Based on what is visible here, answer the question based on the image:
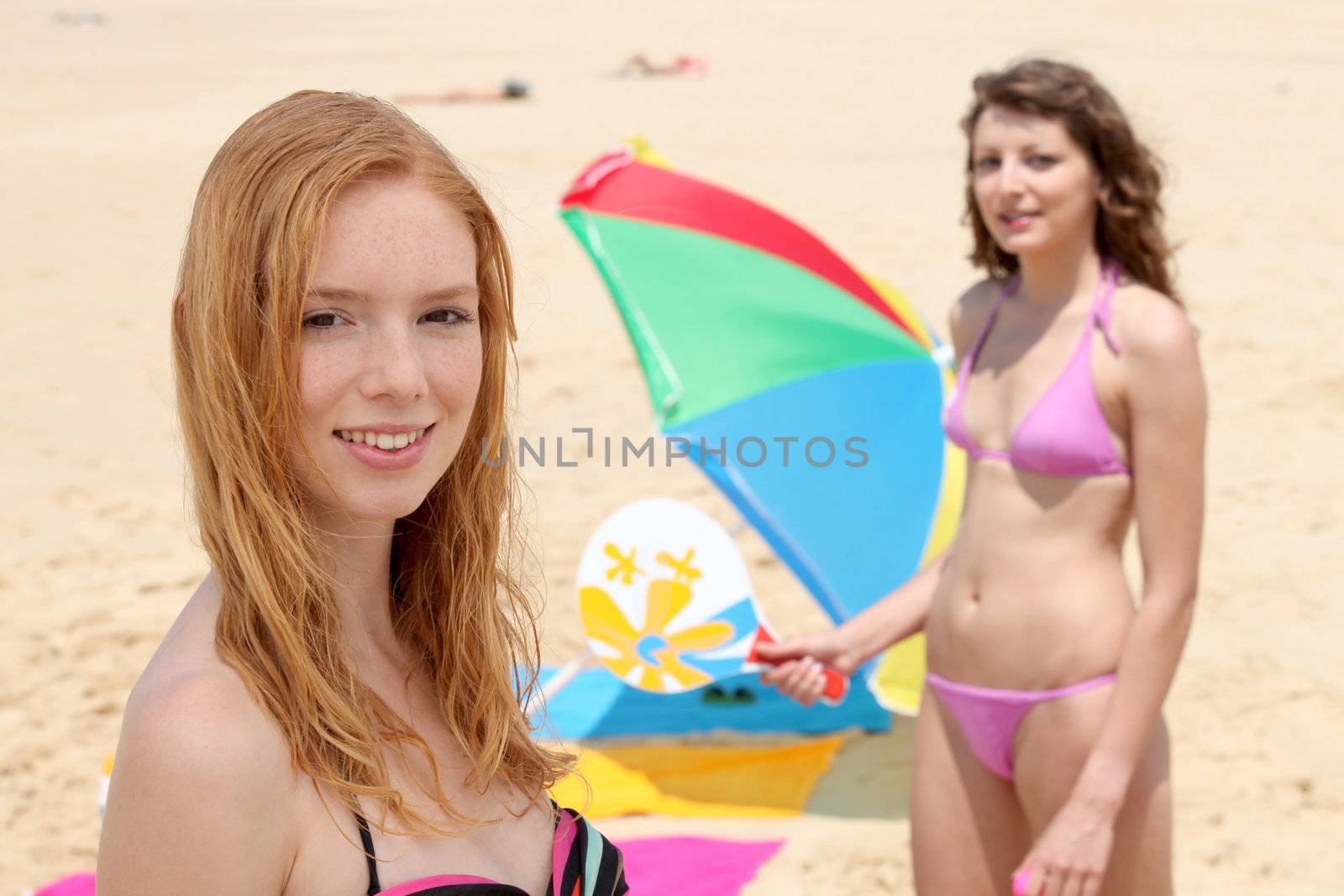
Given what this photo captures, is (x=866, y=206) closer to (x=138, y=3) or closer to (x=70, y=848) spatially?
(x=70, y=848)

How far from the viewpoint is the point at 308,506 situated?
1.29 meters

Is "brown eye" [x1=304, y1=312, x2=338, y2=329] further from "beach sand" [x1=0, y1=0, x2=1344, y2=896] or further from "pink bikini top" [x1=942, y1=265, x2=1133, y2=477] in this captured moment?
"pink bikini top" [x1=942, y1=265, x2=1133, y2=477]

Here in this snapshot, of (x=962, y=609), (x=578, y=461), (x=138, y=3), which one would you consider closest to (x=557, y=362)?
(x=578, y=461)

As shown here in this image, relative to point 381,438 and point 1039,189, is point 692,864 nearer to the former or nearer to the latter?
point 1039,189

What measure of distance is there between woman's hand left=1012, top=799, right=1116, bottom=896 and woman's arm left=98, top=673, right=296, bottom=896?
5.22 feet

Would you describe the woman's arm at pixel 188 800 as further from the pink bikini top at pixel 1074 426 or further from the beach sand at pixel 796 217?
the pink bikini top at pixel 1074 426

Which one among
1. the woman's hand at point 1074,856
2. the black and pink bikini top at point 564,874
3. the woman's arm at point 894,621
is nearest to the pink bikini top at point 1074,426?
the woman's arm at point 894,621

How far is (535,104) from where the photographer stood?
55.3ft

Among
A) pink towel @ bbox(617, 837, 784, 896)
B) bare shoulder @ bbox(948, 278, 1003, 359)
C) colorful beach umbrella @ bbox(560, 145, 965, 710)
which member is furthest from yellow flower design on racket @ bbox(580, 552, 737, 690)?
bare shoulder @ bbox(948, 278, 1003, 359)

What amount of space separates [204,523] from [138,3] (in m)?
40.5

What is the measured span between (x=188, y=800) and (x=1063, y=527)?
1820mm

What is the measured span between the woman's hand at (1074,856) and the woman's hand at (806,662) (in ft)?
2.35

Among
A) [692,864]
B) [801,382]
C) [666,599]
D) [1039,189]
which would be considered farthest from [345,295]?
[801,382]

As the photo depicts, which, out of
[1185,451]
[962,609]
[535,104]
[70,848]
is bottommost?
[70,848]
